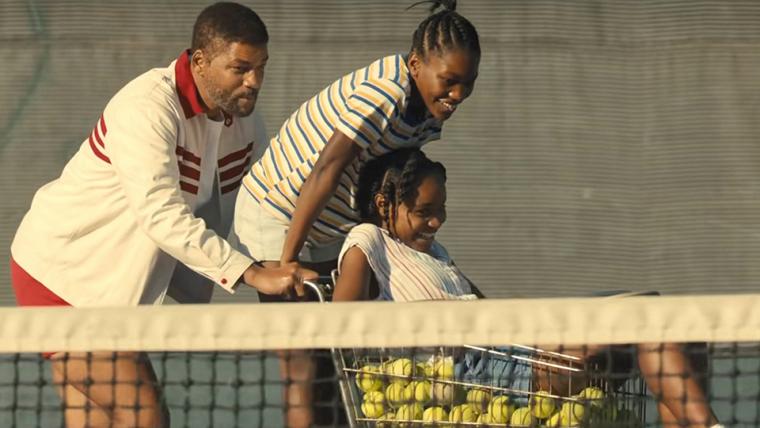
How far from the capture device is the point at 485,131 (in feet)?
22.5

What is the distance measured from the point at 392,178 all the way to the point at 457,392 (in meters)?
0.58

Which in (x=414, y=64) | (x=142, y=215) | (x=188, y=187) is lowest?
(x=142, y=215)

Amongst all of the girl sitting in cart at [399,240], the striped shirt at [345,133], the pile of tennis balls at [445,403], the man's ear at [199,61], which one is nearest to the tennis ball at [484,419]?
the pile of tennis balls at [445,403]

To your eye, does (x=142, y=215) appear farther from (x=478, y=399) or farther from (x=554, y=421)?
(x=554, y=421)

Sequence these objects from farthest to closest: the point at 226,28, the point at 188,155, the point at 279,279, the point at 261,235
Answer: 1. the point at 261,235
2. the point at 188,155
3. the point at 226,28
4. the point at 279,279

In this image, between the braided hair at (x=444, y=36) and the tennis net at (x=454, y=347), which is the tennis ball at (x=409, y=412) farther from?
the braided hair at (x=444, y=36)

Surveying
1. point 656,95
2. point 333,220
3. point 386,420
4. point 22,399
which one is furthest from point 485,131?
point 386,420

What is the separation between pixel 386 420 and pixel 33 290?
86cm

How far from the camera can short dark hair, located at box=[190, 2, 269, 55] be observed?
3.57 metres

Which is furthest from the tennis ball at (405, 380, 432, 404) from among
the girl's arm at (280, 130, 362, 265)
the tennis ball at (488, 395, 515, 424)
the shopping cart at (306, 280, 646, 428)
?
the girl's arm at (280, 130, 362, 265)

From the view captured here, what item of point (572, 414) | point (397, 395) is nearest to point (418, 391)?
point (397, 395)

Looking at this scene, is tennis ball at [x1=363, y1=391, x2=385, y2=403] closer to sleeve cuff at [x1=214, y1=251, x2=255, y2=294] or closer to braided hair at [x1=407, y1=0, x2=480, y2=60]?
sleeve cuff at [x1=214, y1=251, x2=255, y2=294]

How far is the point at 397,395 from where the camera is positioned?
3246 mm

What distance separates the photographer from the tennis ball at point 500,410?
326cm
